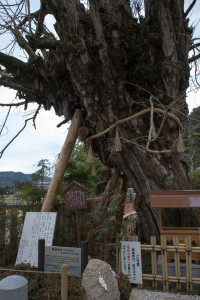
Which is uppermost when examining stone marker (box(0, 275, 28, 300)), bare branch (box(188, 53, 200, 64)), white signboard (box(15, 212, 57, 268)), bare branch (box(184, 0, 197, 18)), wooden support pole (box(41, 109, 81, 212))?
bare branch (box(184, 0, 197, 18))

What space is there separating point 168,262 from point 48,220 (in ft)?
7.84

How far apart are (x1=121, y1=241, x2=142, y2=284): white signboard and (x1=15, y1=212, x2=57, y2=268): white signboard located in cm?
139

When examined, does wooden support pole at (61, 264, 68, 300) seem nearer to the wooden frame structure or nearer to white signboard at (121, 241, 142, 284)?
white signboard at (121, 241, 142, 284)

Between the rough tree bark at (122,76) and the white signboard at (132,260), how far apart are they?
5.62 feet

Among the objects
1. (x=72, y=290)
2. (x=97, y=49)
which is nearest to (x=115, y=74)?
(x=97, y=49)

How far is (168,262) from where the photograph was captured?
6.14 meters

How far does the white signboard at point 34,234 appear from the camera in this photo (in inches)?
248

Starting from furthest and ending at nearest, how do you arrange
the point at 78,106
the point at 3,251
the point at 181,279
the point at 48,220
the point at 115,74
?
the point at 78,106, the point at 115,74, the point at 3,251, the point at 48,220, the point at 181,279

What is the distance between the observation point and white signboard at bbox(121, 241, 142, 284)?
594 centimetres

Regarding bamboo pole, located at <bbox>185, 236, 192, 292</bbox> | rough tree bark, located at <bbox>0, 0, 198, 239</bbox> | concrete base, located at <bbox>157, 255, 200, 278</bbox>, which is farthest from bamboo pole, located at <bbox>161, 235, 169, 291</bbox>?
rough tree bark, located at <bbox>0, 0, 198, 239</bbox>

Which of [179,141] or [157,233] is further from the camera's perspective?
[157,233]

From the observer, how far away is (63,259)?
5.55 m

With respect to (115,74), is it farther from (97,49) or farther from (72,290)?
(72,290)

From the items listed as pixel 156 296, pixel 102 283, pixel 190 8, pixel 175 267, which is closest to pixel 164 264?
pixel 175 267
